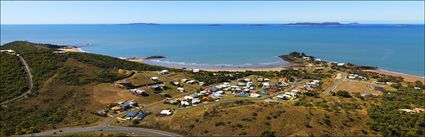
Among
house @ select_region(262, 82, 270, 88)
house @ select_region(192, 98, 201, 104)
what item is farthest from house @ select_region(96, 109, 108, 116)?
house @ select_region(262, 82, 270, 88)

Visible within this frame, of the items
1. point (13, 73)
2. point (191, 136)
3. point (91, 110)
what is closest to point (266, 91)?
point (191, 136)

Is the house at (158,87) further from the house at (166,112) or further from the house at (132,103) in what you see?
the house at (166,112)

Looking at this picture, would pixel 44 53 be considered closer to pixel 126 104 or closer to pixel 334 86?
pixel 126 104

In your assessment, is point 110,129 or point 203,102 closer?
point 110,129

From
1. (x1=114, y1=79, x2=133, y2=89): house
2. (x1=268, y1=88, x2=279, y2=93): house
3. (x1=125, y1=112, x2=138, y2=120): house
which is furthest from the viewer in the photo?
(x1=114, y1=79, x2=133, y2=89): house

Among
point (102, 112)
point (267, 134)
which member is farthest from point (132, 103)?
point (267, 134)

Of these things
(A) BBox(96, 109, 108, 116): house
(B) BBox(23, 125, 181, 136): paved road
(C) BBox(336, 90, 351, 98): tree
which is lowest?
(B) BBox(23, 125, 181, 136): paved road

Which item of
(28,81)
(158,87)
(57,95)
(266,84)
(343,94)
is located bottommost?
(57,95)

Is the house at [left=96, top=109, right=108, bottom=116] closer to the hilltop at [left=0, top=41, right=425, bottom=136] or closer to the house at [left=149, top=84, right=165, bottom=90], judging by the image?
the hilltop at [left=0, top=41, right=425, bottom=136]

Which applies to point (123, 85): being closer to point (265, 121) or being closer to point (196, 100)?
point (196, 100)
